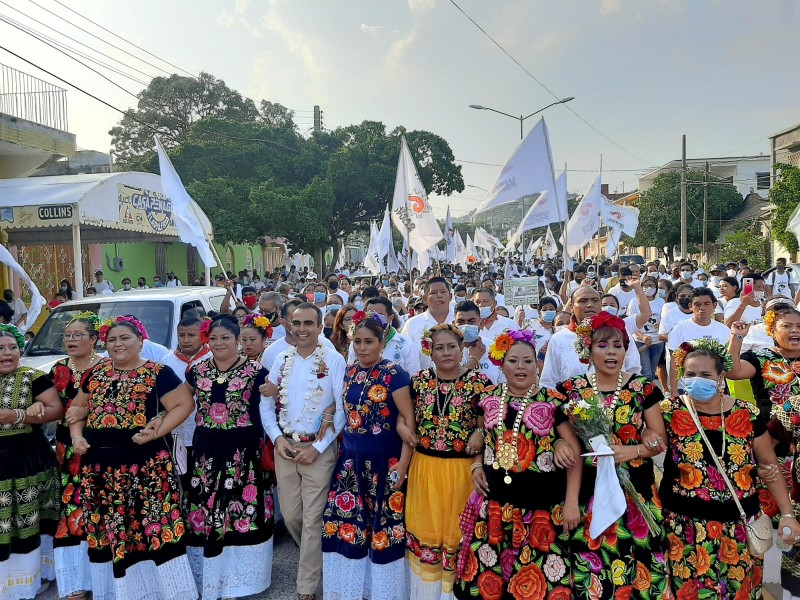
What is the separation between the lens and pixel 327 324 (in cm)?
757

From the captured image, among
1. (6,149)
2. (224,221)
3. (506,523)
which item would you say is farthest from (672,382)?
(224,221)

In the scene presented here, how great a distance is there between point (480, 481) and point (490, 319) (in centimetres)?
310

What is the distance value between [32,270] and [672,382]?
17.5 meters

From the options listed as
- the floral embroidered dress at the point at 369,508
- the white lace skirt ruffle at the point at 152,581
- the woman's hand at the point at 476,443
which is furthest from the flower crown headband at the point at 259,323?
the woman's hand at the point at 476,443

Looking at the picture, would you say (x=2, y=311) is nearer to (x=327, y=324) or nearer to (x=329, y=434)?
(x=327, y=324)

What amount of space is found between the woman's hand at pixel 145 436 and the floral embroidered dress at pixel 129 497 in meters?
0.07

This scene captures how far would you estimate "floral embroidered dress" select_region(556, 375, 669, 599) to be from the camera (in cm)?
327

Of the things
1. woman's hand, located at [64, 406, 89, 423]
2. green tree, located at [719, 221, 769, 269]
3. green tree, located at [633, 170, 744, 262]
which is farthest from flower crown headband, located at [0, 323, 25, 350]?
green tree, located at [633, 170, 744, 262]

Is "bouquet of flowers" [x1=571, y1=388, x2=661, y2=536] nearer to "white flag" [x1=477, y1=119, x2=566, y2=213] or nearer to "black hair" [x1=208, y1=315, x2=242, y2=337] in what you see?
"black hair" [x1=208, y1=315, x2=242, y2=337]

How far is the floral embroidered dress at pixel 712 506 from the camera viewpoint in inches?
132

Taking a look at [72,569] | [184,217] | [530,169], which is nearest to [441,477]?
[72,569]

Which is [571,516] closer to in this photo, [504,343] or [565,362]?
[504,343]

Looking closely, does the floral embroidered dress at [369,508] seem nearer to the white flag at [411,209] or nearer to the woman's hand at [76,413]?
the woman's hand at [76,413]

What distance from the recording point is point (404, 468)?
4.01 m
